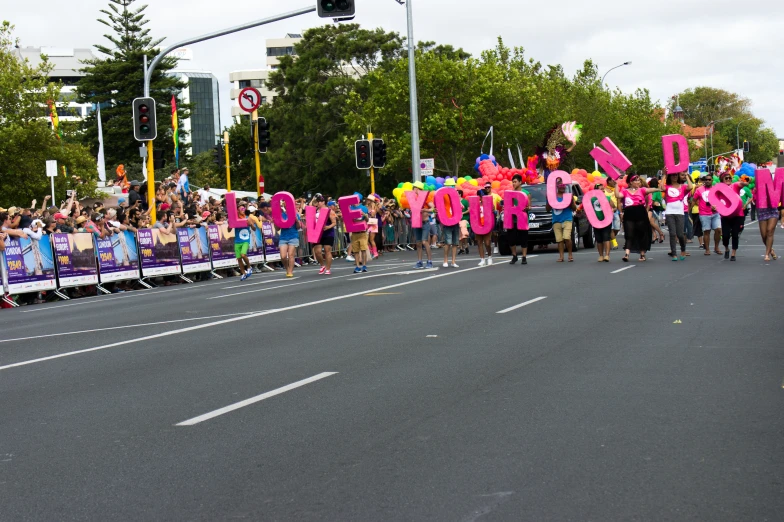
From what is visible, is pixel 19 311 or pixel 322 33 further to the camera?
pixel 322 33

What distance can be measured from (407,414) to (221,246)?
20449 millimetres

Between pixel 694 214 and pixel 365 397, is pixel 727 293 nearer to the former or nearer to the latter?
pixel 365 397

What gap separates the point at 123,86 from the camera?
73.1 metres

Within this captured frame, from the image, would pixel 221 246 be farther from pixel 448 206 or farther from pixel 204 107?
pixel 204 107

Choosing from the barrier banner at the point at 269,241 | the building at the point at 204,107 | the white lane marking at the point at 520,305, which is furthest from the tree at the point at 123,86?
the building at the point at 204,107

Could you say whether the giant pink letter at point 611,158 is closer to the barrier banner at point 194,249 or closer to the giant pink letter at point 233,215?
the giant pink letter at point 233,215

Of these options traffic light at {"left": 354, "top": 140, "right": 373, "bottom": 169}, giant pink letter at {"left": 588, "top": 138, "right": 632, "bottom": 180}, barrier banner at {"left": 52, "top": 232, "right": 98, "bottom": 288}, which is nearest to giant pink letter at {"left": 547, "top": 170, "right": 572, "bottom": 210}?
giant pink letter at {"left": 588, "top": 138, "right": 632, "bottom": 180}

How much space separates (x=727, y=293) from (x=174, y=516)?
39.2 ft

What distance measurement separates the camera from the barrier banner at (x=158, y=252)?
2406cm

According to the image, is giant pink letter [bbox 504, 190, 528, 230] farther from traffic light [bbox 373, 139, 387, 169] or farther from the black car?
traffic light [bbox 373, 139, 387, 169]

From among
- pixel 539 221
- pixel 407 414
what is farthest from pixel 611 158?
pixel 407 414

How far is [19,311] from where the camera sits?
1880 centimetres

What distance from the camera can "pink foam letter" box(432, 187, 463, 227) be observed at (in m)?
23.0

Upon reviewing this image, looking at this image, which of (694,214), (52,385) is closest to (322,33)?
(694,214)
